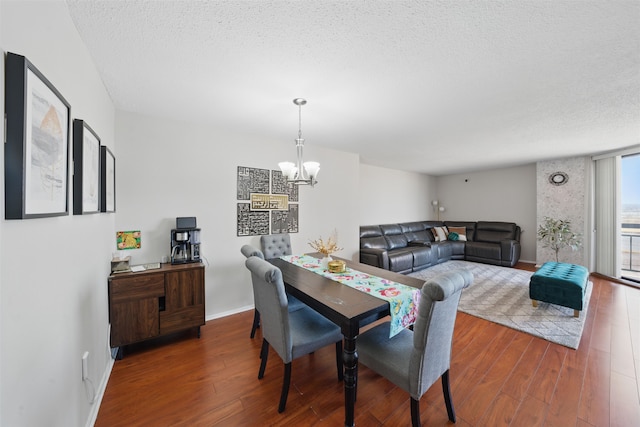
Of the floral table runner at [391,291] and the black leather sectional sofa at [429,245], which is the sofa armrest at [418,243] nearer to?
the black leather sectional sofa at [429,245]

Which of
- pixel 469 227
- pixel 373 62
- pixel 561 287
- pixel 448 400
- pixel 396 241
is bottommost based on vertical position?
pixel 448 400

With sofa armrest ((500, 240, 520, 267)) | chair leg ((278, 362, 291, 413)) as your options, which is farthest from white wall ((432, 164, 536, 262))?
chair leg ((278, 362, 291, 413))

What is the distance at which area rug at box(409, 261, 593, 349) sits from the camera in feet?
8.47

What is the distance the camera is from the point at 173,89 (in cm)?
209

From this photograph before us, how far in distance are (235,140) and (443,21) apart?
100 inches

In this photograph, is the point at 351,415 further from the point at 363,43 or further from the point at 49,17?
the point at 49,17

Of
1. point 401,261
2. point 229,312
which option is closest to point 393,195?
point 401,261

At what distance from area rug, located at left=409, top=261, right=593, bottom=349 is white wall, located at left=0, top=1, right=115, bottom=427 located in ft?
12.2

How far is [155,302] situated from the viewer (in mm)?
A: 2303

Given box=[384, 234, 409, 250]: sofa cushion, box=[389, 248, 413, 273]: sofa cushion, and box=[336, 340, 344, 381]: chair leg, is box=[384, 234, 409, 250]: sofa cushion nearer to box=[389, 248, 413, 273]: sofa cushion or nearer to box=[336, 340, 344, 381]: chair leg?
box=[389, 248, 413, 273]: sofa cushion

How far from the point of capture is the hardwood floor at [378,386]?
1571 mm

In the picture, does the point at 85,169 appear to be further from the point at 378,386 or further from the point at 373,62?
the point at 378,386

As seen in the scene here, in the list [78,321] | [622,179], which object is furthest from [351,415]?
[622,179]

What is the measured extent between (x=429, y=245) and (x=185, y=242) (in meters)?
4.80
